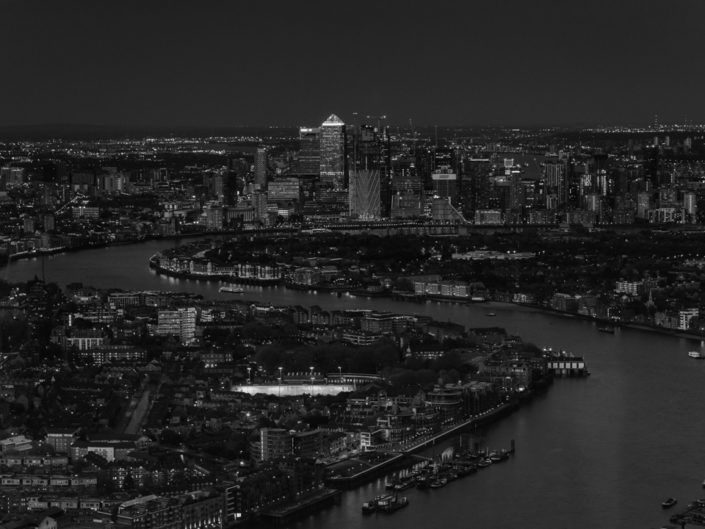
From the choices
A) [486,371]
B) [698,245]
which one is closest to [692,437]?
[486,371]

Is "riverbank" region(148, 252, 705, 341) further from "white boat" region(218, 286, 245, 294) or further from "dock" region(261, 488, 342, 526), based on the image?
"dock" region(261, 488, 342, 526)

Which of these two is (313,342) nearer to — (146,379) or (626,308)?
(146,379)

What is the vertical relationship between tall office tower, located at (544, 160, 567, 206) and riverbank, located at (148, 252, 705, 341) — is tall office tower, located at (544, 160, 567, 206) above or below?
above

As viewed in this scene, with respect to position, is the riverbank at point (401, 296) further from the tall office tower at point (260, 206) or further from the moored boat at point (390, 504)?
the tall office tower at point (260, 206)

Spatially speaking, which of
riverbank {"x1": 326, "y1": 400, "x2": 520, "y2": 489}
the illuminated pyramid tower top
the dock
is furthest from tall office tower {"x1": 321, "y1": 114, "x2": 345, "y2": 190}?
the dock

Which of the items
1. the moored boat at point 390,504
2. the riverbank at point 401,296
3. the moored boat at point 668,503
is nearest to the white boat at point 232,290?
the riverbank at point 401,296

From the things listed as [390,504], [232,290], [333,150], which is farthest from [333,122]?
[390,504]

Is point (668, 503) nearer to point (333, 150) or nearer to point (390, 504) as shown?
point (390, 504)
